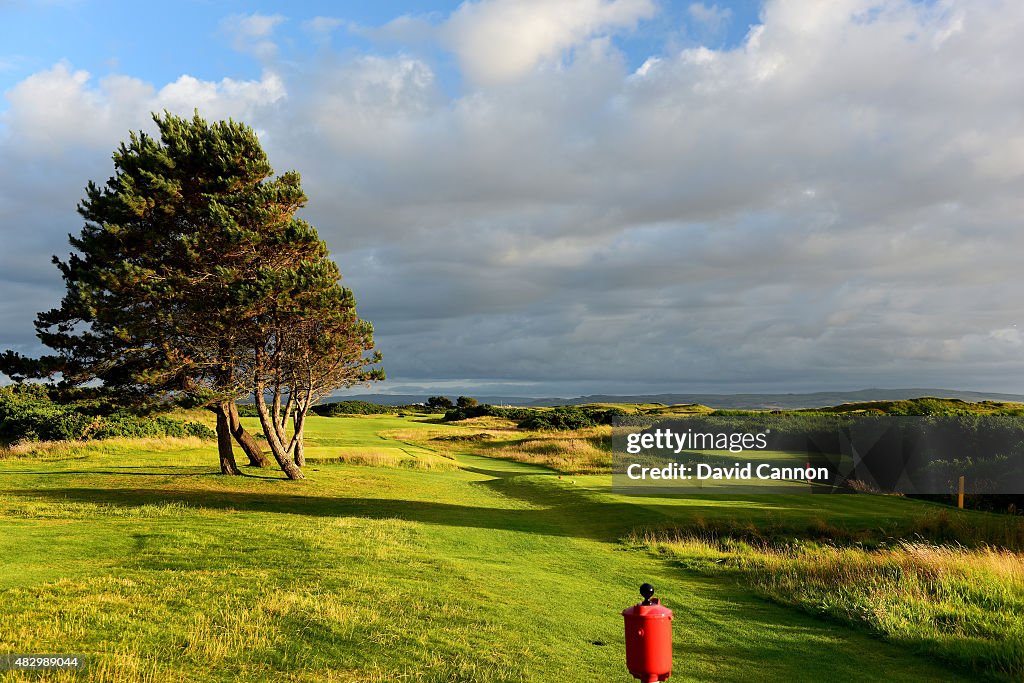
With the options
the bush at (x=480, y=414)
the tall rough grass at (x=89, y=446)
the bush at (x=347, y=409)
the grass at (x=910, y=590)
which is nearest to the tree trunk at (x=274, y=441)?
the grass at (x=910, y=590)

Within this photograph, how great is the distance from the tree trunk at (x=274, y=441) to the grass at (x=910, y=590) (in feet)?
62.4

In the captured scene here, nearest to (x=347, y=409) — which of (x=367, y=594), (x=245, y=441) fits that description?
(x=245, y=441)

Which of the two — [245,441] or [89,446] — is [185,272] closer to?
[245,441]

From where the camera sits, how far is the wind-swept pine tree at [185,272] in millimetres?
27516

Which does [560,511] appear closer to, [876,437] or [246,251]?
[246,251]

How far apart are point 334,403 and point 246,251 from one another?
10276cm

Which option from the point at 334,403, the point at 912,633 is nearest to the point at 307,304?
the point at 912,633

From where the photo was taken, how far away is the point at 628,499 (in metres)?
29.3

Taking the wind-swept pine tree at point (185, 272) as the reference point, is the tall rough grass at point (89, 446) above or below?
below

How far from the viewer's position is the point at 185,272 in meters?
29.1

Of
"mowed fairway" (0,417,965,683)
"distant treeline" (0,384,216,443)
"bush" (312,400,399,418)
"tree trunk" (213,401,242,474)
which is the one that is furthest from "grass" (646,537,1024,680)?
"bush" (312,400,399,418)

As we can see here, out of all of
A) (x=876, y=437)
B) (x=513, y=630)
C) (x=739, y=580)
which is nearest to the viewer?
(x=513, y=630)

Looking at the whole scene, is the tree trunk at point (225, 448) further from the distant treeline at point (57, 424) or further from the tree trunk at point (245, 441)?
the distant treeline at point (57, 424)

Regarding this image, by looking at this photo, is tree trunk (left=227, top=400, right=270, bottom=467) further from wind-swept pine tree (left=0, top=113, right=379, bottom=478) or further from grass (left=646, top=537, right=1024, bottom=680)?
grass (left=646, top=537, right=1024, bottom=680)
